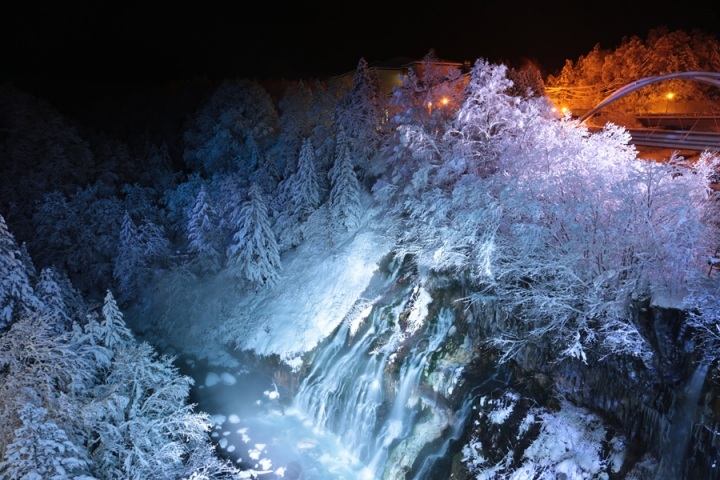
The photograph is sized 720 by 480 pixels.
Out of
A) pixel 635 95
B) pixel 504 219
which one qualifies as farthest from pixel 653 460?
pixel 635 95

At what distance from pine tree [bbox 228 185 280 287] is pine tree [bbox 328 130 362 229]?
486cm

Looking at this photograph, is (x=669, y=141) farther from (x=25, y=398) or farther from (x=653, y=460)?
(x=25, y=398)

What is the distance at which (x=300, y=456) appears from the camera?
2056 cm

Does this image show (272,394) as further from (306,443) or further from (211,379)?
(306,443)

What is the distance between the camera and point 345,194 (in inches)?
1175

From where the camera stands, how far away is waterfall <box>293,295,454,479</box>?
19016 mm

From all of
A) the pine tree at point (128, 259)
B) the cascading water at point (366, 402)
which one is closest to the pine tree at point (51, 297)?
the cascading water at point (366, 402)

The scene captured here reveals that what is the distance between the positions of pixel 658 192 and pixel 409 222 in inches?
470

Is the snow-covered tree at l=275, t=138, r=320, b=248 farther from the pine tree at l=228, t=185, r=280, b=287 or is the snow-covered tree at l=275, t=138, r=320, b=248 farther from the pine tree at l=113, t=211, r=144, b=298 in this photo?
the pine tree at l=113, t=211, r=144, b=298

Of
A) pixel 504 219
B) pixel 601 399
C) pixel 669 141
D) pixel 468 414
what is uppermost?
pixel 669 141

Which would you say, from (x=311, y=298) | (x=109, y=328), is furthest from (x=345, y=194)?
(x=109, y=328)

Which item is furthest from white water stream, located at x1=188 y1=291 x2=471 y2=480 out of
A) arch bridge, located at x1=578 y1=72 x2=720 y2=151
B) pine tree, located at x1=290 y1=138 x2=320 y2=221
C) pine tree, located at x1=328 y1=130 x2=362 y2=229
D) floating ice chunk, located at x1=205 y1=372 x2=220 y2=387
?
arch bridge, located at x1=578 y1=72 x2=720 y2=151

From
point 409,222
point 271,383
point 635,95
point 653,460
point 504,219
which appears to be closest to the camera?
point 653,460

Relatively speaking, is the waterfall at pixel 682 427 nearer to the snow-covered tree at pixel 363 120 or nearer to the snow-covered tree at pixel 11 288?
the snow-covered tree at pixel 363 120
